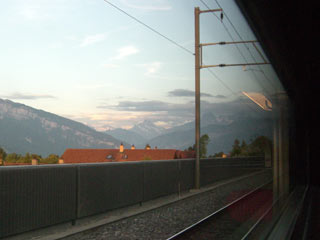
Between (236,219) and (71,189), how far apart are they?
406 centimetres

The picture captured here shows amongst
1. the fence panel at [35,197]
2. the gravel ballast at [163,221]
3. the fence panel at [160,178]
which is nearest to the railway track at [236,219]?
the gravel ballast at [163,221]

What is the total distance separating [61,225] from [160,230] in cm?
195

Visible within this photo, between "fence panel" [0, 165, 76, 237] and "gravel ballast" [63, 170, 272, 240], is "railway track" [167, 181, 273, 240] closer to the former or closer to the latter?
"gravel ballast" [63, 170, 272, 240]

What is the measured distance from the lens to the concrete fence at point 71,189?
5926 mm

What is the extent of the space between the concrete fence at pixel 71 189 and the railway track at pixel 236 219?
0.89 metres

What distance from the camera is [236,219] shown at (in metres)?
9.14

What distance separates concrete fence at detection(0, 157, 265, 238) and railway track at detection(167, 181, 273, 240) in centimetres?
89

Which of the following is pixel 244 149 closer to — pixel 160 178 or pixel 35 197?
pixel 160 178

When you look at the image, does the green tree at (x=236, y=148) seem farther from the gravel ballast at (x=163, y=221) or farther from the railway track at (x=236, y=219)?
the railway track at (x=236, y=219)

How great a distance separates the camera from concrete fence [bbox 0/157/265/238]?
19.4 feet

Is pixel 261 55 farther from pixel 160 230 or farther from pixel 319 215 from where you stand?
pixel 319 215

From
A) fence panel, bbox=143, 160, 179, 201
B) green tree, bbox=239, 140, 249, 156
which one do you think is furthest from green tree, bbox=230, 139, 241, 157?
fence panel, bbox=143, 160, 179, 201

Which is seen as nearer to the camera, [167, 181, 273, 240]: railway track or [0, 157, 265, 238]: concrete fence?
[0, 157, 265, 238]: concrete fence

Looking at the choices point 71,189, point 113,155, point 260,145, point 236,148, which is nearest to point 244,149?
point 236,148
